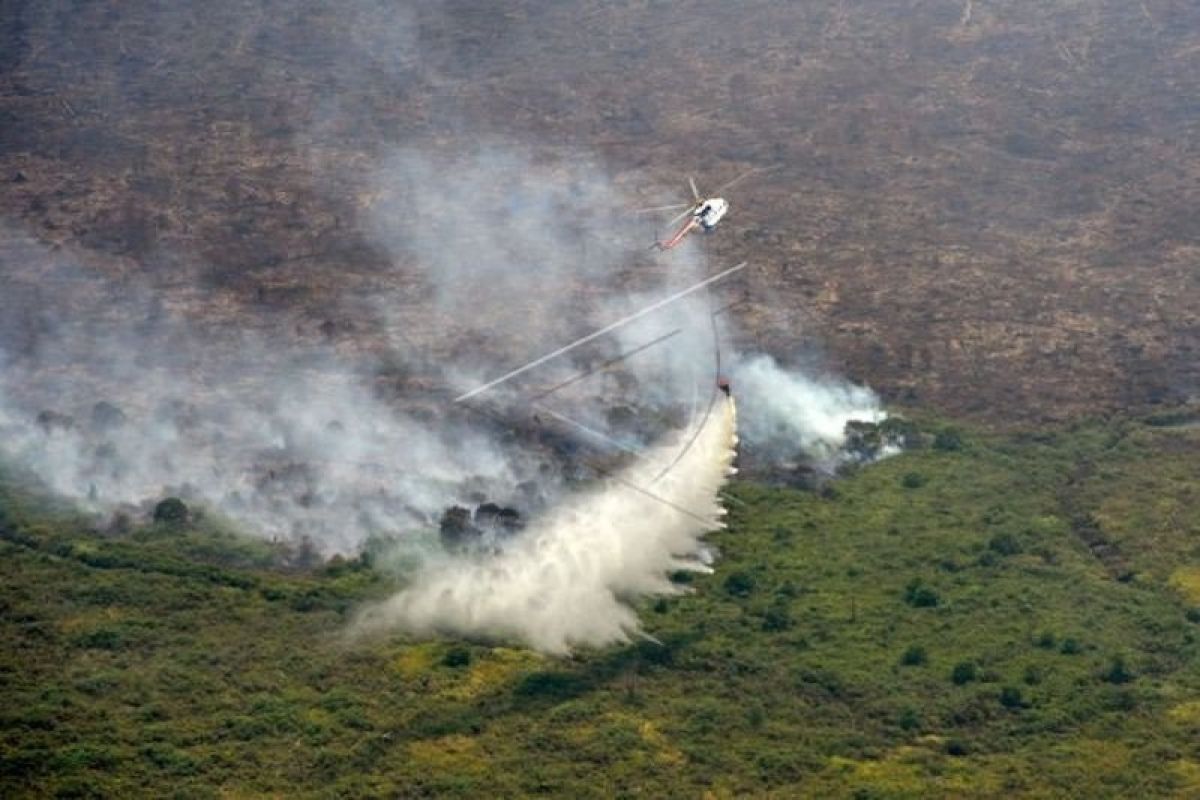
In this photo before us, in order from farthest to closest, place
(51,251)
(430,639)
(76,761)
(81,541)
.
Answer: (51,251) < (81,541) < (430,639) < (76,761)

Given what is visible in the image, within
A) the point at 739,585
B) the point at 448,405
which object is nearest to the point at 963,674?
the point at 739,585

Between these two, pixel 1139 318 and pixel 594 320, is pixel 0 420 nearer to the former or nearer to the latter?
pixel 594 320

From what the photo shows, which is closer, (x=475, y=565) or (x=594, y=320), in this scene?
(x=475, y=565)

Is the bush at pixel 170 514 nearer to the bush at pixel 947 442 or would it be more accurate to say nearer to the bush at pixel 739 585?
the bush at pixel 739 585

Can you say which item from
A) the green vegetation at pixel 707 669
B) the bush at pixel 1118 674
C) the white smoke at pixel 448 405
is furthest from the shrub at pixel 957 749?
the white smoke at pixel 448 405

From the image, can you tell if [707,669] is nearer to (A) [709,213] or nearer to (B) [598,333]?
(A) [709,213]

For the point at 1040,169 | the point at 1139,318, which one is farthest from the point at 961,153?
the point at 1139,318

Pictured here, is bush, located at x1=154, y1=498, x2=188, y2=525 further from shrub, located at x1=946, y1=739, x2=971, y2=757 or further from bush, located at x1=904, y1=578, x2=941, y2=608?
shrub, located at x1=946, y1=739, x2=971, y2=757
